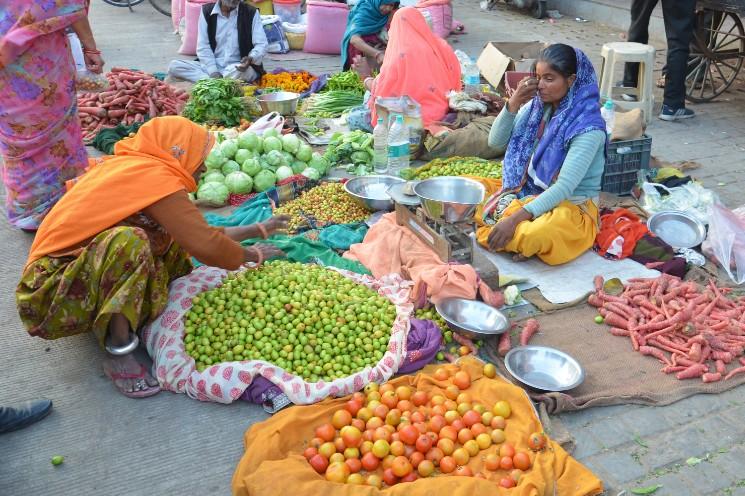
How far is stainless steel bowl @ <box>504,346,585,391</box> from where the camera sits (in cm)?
314

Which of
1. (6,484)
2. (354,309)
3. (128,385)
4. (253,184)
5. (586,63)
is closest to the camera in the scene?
(6,484)

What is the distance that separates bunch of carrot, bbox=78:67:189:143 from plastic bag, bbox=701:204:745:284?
204 inches

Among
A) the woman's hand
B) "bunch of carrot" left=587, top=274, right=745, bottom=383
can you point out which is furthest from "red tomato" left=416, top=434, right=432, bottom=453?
the woman's hand

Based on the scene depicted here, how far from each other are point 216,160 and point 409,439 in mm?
3358

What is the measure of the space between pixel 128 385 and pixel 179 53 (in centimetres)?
778

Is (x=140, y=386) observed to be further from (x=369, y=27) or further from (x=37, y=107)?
(x=369, y=27)

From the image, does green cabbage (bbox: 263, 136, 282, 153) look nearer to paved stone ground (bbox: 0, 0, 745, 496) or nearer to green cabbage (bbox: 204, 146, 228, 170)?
green cabbage (bbox: 204, 146, 228, 170)

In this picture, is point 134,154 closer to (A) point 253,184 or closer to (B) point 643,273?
(A) point 253,184

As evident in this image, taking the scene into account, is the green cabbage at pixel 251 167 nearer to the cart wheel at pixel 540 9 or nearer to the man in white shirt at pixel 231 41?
the man in white shirt at pixel 231 41

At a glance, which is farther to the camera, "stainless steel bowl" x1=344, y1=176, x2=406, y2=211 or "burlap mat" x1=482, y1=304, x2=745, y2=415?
"stainless steel bowl" x1=344, y1=176, x2=406, y2=211

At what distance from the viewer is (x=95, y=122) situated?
6.72 metres

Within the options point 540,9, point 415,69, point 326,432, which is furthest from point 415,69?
point 540,9

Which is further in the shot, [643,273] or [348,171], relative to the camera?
[348,171]

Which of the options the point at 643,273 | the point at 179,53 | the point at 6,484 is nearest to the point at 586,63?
the point at 643,273
